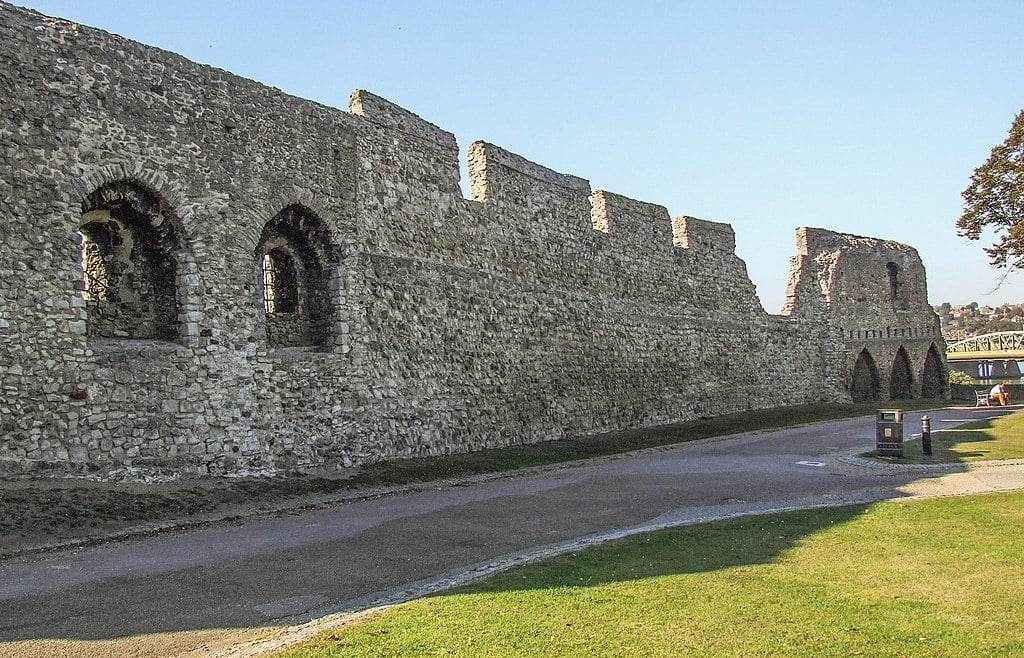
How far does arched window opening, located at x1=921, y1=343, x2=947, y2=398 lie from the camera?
35.4 meters

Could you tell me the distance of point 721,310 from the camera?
27.0 metres

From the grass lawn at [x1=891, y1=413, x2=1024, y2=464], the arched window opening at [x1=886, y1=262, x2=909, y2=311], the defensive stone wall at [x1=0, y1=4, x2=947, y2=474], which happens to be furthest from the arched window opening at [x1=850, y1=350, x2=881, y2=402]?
the defensive stone wall at [x1=0, y1=4, x2=947, y2=474]

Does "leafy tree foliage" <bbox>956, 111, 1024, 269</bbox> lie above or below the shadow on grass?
above

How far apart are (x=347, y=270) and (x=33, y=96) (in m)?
5.30

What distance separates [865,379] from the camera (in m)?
33.4

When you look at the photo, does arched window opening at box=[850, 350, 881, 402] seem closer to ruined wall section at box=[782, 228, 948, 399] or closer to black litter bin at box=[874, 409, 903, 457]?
ruined wall section at box=[782, 228, 948, 399]

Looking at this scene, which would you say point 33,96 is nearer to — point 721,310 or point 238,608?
point 238,608

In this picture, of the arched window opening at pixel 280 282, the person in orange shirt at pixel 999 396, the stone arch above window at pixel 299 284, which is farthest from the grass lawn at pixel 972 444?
the arched window opening at pixel 280 282

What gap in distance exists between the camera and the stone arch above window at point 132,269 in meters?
11.9

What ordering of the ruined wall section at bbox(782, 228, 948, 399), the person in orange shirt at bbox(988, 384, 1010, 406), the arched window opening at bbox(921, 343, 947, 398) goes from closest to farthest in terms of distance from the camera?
the person in orange shirt at bbox(988, 384, 1010, 406), the ruined wall section at bbox(782, 228, 948, 399), the arched window opening at bbox(921, 343, 947, 398)

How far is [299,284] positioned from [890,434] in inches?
399

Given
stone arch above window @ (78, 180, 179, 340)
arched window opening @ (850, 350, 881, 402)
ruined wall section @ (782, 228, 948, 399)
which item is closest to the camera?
stone arch above window @ (78, 180, 179, 340)

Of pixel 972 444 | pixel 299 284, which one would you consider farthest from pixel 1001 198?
pixel 299 284

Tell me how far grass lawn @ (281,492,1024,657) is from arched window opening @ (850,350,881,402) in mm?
25173
